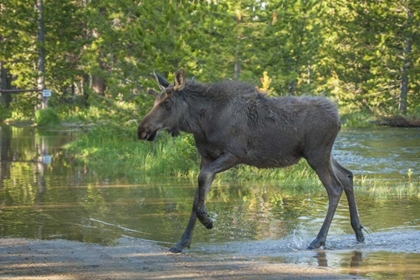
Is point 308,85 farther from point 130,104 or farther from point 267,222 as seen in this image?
point 267,222

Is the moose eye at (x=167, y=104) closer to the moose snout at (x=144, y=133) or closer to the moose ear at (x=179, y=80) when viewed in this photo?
the moose ear at (x=179, y=80)

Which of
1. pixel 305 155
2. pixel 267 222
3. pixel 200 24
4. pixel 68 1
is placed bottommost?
pixel 267 222

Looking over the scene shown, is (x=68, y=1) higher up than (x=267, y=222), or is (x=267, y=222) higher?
(x=68, y=1)

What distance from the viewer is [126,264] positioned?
27.8 feet

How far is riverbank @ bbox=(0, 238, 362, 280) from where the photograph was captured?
25.9 feet

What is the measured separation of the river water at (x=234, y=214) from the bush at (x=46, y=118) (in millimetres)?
21772

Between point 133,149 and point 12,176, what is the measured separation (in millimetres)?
4810

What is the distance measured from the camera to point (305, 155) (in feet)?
34.2

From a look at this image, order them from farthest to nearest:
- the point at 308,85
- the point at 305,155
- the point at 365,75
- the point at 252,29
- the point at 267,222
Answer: the point at 365,75 < the point at 308,85 < the point at 252,29 < the point at 267,222 < the point at 305,155

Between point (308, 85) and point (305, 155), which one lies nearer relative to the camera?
point (305, 155)

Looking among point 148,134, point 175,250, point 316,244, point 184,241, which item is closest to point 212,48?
point 148,134

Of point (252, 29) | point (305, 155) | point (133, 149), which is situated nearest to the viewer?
point (305, 155)

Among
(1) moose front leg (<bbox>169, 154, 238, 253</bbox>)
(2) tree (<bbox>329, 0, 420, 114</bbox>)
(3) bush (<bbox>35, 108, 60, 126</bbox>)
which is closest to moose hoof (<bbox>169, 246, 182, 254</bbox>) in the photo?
(1) moose front leg (<bbox>169, 154, 238, 253</bbox>)

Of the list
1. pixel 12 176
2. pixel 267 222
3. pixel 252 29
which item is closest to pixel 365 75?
pixel 252 29
